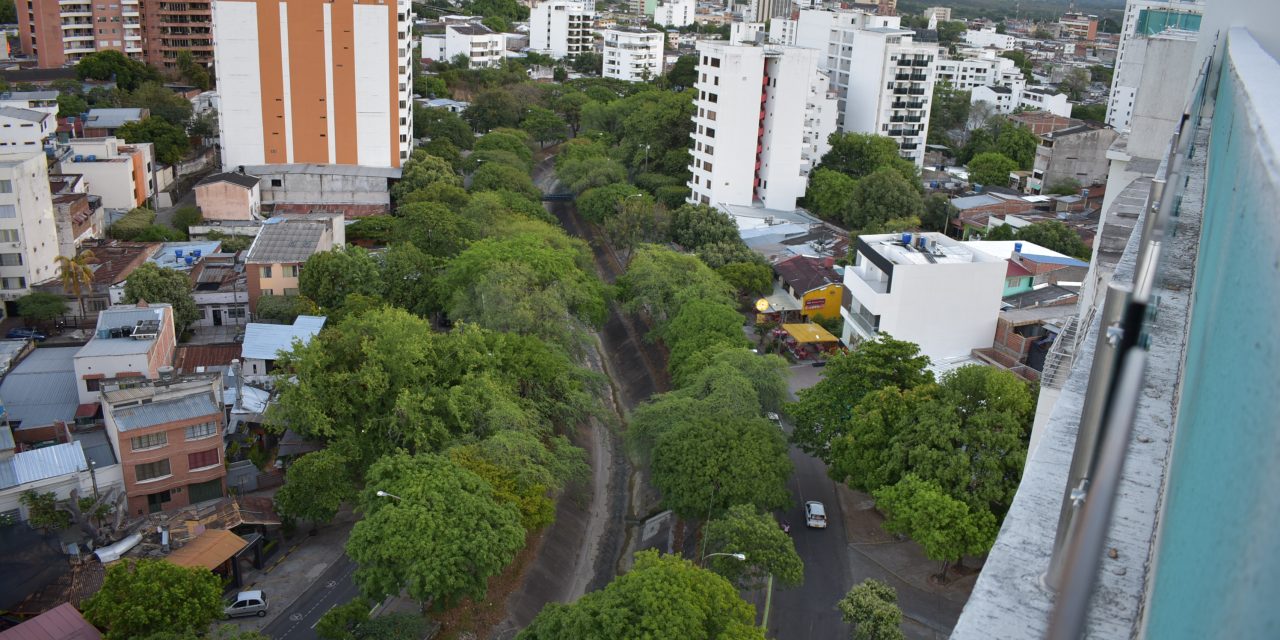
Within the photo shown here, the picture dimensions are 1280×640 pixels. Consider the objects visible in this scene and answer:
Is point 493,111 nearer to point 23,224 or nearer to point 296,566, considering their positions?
point 23,224

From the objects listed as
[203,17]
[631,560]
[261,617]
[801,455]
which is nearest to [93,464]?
[261,617]

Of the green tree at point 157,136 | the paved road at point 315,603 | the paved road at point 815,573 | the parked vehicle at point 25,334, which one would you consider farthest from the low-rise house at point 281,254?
the paved road at point 815,573

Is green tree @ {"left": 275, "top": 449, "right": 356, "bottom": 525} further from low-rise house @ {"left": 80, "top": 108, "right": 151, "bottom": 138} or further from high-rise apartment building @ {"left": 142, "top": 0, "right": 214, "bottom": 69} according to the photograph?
high-rise apartment building @ {"left": 142, "top": 0, "right": 214, "bottom": 69}

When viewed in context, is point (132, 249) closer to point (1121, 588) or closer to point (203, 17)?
point (1121, 588)

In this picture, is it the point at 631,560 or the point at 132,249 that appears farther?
the point at 132,249

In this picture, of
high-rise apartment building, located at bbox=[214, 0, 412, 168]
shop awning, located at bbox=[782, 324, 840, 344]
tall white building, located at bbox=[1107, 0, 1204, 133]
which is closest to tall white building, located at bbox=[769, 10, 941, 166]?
high-rise apartment building, located at bbox=[214, 0, 412, 168]

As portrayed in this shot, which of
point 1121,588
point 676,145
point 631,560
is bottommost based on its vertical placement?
point 631,560
